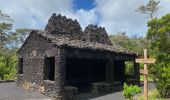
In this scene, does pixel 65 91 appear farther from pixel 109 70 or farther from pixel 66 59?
pixel 109 70

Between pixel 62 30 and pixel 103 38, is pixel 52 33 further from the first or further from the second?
pixel 103 38

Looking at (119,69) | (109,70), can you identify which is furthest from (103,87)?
(119,69)

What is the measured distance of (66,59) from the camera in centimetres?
2270

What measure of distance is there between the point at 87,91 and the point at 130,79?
5069 mm

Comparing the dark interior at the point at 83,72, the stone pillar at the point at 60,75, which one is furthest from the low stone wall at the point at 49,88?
the dark interior at the point at 83,72

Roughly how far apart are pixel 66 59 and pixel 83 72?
254 centimetres

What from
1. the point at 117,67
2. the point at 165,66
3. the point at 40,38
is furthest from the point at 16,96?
the point at 117,67

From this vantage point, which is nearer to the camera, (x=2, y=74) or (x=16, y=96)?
(x=16, y=96)

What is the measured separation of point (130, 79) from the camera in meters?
25.3

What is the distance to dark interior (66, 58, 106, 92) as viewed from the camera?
23.4 m

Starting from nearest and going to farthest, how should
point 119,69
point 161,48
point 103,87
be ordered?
point 161,48 < point 103,87 < point 119,69

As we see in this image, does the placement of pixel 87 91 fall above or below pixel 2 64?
below

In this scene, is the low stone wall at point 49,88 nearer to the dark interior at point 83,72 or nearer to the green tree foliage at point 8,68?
the dark interior at point 83,72

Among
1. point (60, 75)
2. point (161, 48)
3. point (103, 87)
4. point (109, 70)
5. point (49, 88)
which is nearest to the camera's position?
point (161, 48)
